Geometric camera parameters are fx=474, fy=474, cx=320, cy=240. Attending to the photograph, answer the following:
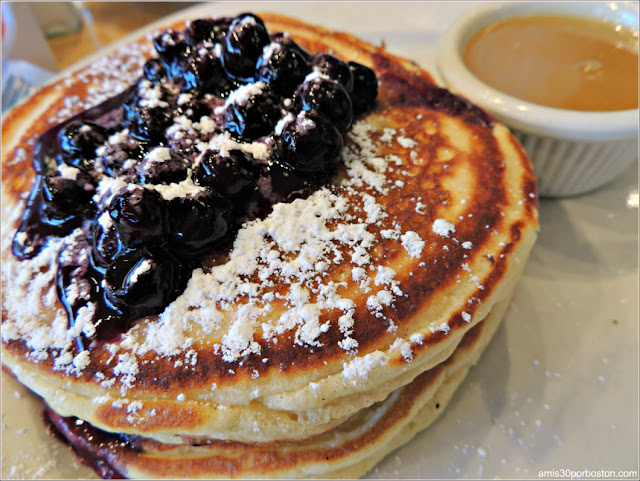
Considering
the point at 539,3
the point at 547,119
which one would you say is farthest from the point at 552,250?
the point at 539,3

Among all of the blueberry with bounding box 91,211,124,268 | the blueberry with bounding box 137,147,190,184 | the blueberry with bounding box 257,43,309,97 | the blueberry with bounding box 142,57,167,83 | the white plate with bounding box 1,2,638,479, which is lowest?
the white plate with bounding box 1,2,638,479

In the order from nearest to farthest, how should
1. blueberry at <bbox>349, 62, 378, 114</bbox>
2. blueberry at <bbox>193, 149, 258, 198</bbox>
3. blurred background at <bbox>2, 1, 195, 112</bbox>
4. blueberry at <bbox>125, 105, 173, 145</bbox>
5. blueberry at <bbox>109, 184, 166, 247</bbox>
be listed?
blueberry at <bbox>109, 184, 166, 247</bbox> → blueberry at <bbox>193, 149, 258, 198</bbox> → blueberry at <bbox>125, 105, 173, 145</bbox> → blueberry at <bbox>349, 62, 378, 114</bbox> → blurred background at <bbox>2, 1, 195, 112</bbox>

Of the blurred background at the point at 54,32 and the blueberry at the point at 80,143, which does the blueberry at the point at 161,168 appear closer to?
the blueberry at the point at 80,143

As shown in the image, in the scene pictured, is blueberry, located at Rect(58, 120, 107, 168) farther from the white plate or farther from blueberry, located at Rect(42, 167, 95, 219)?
the white plate

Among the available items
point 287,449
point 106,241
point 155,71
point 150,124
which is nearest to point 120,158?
point 150,124

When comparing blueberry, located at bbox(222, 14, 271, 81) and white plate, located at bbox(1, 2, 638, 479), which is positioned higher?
blueberry, located at bbox(222, 14, 271, 81)

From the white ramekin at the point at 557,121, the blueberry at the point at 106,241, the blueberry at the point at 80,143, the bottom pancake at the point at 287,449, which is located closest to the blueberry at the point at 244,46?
the blueberry at the point at 80,143

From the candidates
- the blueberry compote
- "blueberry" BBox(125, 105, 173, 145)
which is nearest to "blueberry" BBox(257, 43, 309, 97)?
the blueberry compote
